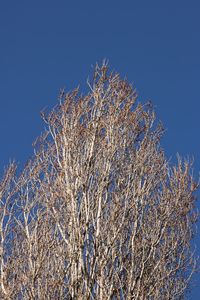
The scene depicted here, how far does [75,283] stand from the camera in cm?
740

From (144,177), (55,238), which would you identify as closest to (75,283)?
(55,238)

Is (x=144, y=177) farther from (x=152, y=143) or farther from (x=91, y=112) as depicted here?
(x=91, y=112)

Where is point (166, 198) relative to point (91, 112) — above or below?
below

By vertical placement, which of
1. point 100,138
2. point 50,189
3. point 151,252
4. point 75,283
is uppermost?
point 100,138

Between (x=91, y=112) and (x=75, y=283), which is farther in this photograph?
(x=91, y=112)

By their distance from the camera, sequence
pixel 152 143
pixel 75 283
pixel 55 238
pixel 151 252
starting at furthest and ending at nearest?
pixel 152 143
pixel 151 252
pixel 55 238
pixel 75 283

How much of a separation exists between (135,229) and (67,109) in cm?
200

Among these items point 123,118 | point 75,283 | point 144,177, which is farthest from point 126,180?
point 75,283

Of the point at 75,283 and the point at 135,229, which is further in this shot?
the point at 135,229

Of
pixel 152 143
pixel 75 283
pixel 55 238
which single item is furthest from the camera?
pixel 152 143

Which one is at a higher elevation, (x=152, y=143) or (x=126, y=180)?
(x=152, y=143)

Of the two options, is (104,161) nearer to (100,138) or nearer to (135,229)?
(100,138)

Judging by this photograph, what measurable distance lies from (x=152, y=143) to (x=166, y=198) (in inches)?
38.1

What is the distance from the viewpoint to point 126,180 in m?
8.36
